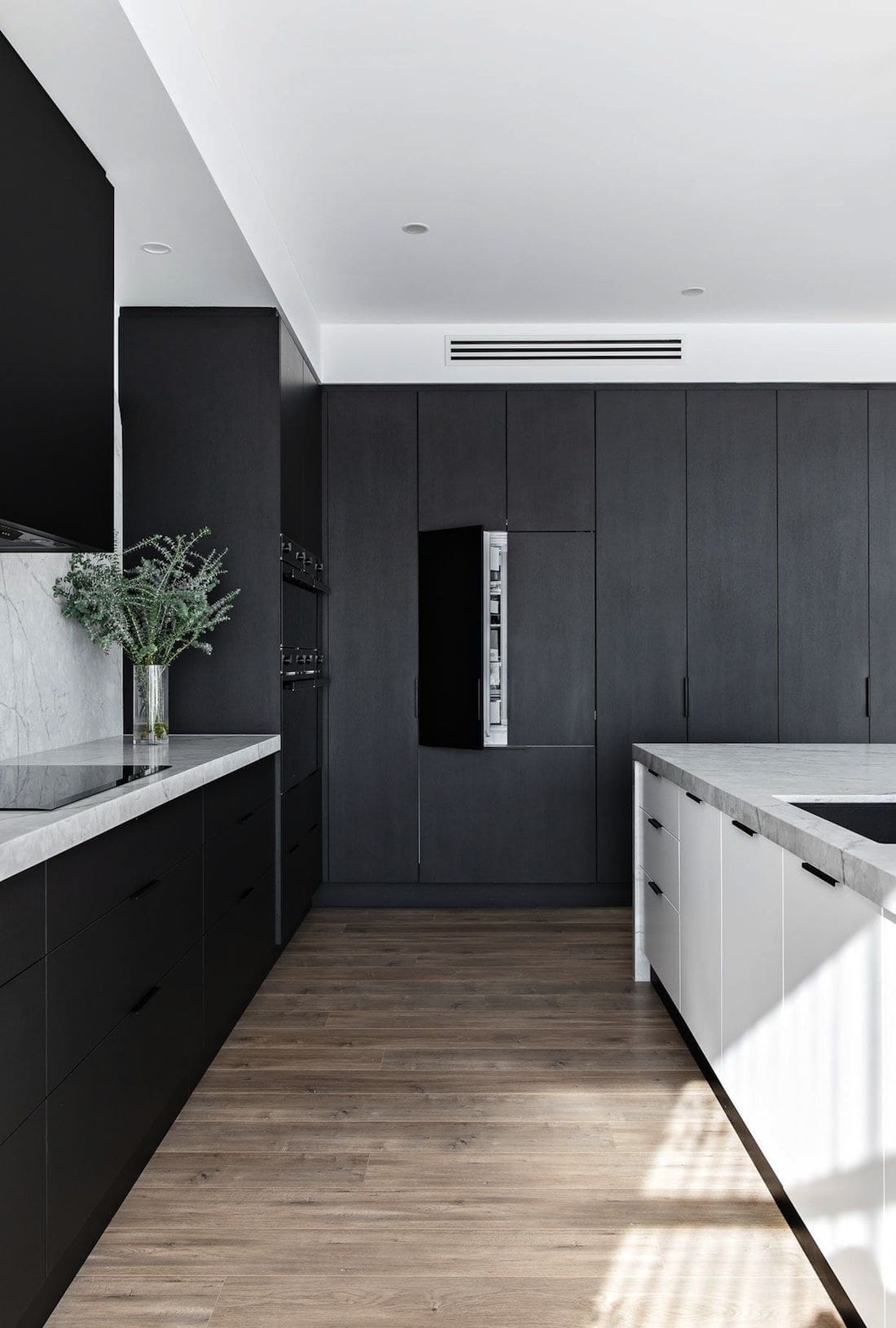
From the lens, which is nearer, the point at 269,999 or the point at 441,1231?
the point at 441,1231

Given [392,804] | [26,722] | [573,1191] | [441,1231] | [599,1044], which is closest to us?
[441,1231]

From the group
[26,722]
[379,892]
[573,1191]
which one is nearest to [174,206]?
[26,722]

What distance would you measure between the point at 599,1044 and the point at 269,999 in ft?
3.91

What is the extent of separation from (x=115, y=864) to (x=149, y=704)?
1.31 m

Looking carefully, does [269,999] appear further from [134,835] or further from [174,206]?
[174,206]

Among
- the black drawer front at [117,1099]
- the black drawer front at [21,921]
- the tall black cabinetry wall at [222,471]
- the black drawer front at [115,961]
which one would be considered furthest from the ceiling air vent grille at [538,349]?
A: the black drawer front at [21,921]

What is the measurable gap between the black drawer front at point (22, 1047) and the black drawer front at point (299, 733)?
2.17 m

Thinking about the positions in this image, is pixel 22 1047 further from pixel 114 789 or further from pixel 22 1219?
pixel 114 789

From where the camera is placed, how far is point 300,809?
13.8 feet

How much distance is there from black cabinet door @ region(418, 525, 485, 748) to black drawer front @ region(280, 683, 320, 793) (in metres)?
0.57

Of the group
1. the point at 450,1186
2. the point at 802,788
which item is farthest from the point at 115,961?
the point at 802,788

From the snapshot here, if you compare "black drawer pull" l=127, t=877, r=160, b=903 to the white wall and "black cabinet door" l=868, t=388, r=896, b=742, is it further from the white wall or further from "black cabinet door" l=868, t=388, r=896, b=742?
"black cabinet door" l=868, t=388, r=896, b=742

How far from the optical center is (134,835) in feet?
7.11

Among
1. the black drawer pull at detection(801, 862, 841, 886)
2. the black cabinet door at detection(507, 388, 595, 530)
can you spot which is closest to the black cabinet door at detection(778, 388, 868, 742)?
the black cabinet door at detection(507, 388, 595, 530)
